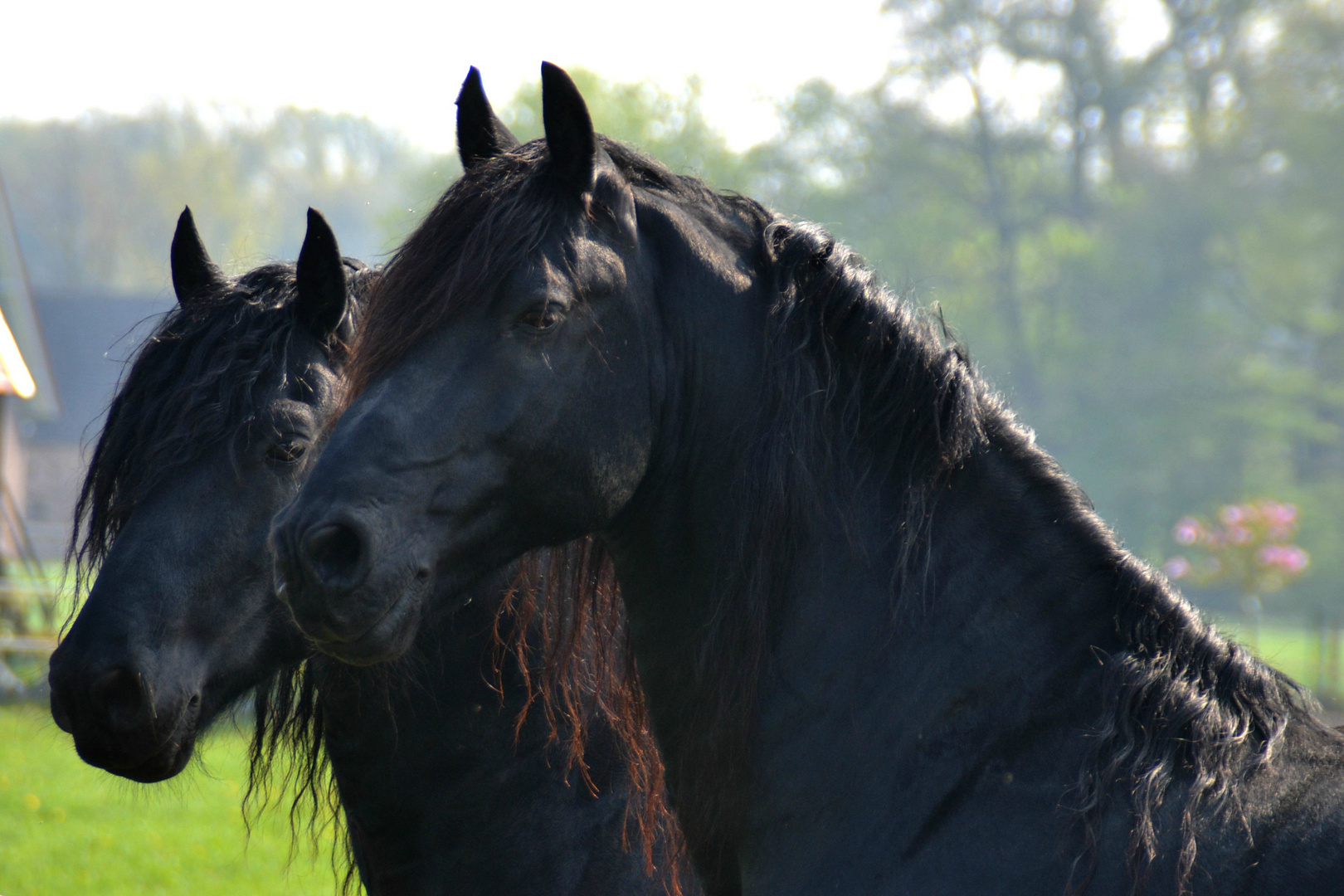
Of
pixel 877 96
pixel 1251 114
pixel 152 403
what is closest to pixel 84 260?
pixel 877 96

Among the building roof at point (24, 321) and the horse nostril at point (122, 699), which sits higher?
the horse nostril at point (122, 699)

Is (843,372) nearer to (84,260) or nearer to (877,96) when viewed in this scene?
(877,96)

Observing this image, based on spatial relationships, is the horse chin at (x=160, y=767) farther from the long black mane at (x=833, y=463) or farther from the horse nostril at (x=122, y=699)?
the long black mane at (x=833, y=463)

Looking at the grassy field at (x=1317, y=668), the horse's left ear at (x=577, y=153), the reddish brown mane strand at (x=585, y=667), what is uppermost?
the grassy field at (x=1317, y=668)

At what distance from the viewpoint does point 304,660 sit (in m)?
2.51

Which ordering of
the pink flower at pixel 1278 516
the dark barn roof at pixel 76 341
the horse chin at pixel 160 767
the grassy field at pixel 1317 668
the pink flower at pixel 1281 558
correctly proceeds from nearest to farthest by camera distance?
the horse chin at pixel 160 767, the grassy field at pixel 1317 668, the pink flower at pixel 1281 558, the pink flower at pixel 1278 516, the dark barn roof at pixel 76 341

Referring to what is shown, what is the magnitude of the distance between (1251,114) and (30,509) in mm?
41364

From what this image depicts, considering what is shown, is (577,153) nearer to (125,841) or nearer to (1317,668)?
(125,841)

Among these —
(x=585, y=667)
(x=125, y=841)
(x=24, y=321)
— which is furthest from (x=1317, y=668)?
(x=24, y=321)

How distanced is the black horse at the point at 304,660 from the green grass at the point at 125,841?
2770 millimetres

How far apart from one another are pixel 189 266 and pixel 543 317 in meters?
1.52

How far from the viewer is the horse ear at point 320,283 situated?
8.19 ft

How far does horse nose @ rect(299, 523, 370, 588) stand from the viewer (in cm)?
160

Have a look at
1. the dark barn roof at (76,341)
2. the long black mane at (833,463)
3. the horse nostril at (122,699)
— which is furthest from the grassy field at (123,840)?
the dark barn roof at (76,341)
